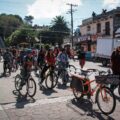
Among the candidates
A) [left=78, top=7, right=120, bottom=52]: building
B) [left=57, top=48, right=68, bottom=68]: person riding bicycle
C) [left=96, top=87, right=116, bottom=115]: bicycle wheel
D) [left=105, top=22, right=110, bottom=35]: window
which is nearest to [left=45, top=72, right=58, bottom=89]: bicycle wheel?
[left=57, top=48, right=68, bottom=68]: person riding bicycle

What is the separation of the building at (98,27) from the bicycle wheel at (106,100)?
33.8m

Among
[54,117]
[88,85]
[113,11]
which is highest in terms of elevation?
[113,11]

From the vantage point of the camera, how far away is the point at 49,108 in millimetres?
10070

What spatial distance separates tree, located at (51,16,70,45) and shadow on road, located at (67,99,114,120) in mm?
65333

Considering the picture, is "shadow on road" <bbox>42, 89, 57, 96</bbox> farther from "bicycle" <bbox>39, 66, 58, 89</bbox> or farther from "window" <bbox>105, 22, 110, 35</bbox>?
"window" <bbox>105, 22, 110, 35</bbox>

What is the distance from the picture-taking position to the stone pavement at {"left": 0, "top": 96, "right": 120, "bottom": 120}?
350 inches

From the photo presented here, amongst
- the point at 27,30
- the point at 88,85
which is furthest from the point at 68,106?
the point at 27,30

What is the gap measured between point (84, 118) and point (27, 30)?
76915mm

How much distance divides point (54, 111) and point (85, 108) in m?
0.95

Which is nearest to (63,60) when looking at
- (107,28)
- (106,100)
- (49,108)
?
(49,108)

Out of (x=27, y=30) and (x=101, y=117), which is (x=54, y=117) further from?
(x=27, y=30)

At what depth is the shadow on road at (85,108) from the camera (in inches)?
349

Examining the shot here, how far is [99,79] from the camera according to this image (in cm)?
963

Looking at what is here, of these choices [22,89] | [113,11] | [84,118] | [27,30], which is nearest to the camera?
[84,118]
